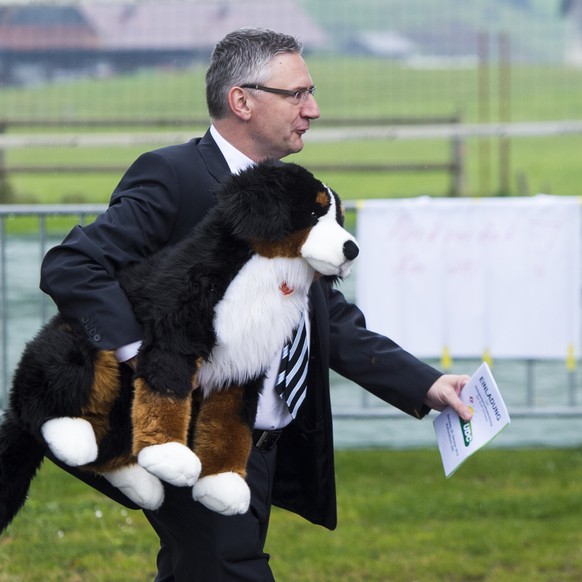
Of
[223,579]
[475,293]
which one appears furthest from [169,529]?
[475,293]

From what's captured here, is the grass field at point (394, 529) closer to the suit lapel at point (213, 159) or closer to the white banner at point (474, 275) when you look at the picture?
the white banner at point (474, 275)

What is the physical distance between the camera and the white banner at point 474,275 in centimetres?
594

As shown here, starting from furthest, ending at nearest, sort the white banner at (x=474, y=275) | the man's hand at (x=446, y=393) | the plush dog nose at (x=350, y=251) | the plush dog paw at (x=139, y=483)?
the white banner at (x=474, y=275), the man's hand at (x=446, y=393), the plush dog paw at (x=139, y=483), the plush dog nose at (x=350, y=251)

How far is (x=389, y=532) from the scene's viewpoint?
5.27 m

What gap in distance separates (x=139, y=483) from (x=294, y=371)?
1.84 ft

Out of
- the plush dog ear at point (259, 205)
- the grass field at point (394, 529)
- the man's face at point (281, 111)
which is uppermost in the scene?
the man's face at point (281, 111)

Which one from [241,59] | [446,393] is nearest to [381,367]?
[446,393]

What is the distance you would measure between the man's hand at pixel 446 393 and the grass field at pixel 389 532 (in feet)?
5.04

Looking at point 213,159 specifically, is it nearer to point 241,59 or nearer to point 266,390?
point 241,59

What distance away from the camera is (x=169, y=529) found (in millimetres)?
3178

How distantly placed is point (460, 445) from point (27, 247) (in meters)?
4.26

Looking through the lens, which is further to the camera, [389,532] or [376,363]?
[389,532]

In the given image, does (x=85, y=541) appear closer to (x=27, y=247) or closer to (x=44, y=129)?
(x=27, y=247)

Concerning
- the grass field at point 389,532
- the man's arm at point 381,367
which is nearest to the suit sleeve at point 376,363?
the man's arm at point 381,367
